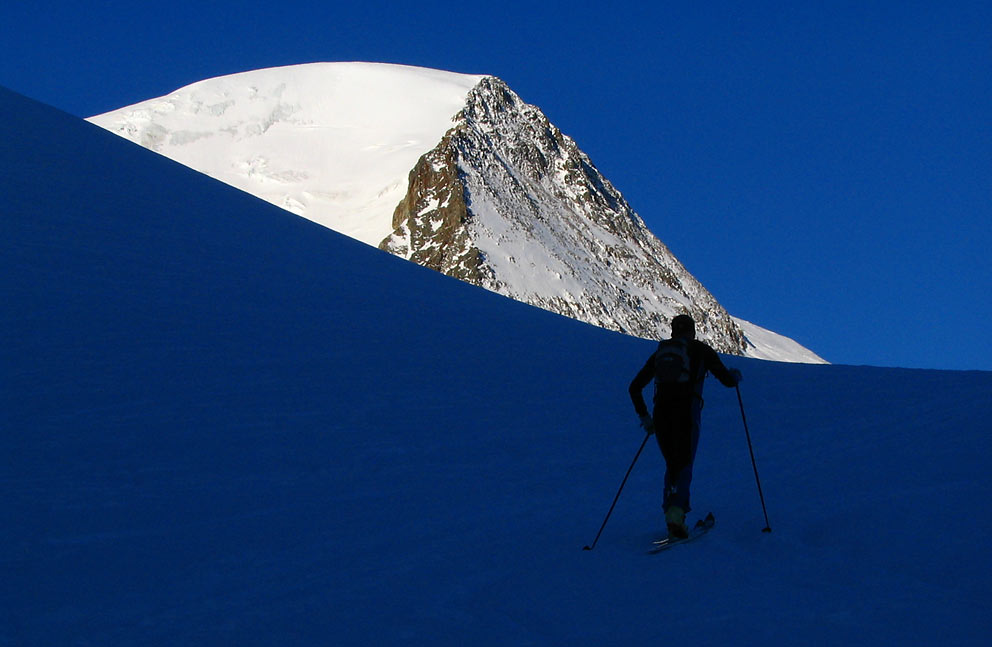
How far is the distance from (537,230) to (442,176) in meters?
14.9

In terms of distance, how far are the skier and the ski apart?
21 cm

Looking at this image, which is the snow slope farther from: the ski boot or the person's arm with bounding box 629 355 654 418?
the ski boot

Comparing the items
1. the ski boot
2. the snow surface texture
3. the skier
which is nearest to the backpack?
the skier

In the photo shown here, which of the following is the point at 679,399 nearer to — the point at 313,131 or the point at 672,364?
the point at 672,364

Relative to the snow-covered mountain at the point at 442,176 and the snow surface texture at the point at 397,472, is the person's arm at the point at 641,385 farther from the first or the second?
the snow-covered mountain at the point at 442,176

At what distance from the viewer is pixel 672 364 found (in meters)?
5.93

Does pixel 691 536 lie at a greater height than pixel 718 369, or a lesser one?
lesser

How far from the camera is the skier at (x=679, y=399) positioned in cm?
590

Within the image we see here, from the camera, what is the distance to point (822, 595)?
4730mm

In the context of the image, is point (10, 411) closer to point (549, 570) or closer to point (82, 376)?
point (82, 376)

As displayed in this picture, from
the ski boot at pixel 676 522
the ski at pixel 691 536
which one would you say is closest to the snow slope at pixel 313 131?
the ski at pixel 691 536

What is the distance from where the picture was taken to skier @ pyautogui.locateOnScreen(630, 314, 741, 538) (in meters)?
5.90

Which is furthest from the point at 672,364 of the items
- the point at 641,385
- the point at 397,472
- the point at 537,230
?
the point at 537,230

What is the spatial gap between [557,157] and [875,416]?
168567 mm
